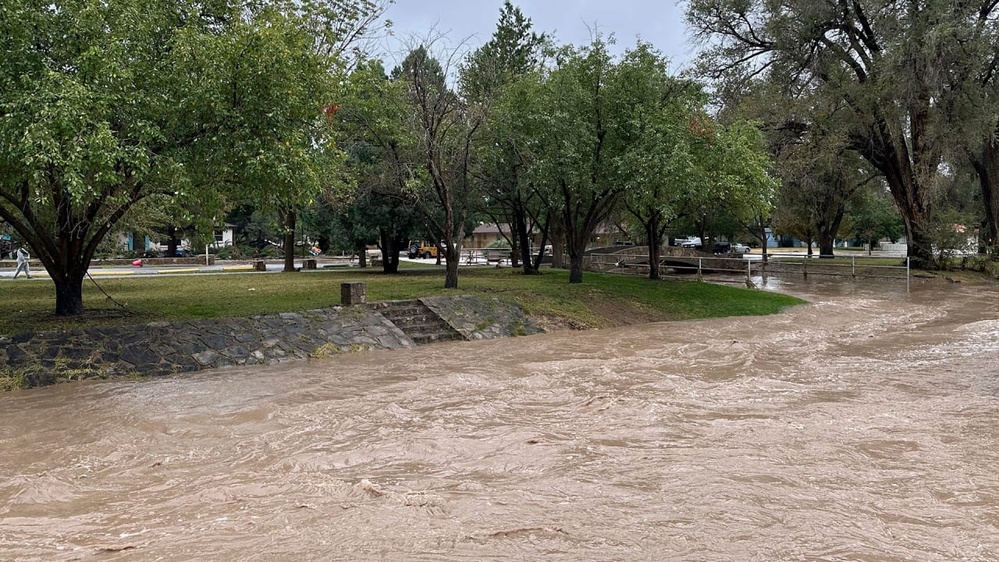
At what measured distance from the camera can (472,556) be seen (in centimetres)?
426

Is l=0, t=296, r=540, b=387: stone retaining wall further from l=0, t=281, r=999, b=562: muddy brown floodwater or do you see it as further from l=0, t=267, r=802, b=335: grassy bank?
l=0, t=267, r=802, b=335: grassy bank

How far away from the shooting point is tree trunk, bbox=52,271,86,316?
1254cm

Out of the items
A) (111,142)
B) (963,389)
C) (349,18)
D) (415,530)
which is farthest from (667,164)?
(415,530)

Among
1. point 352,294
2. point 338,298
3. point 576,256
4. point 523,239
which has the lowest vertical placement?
point 338,298

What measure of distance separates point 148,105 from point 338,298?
661cm

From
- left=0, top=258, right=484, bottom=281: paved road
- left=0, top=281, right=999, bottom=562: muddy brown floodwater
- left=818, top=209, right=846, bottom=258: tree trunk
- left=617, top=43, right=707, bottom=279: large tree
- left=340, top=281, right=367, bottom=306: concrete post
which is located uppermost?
left=617, top=43, right=707, bottom=279: large tree

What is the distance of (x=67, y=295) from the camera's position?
12609 millimetres

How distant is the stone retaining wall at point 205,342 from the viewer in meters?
10.0

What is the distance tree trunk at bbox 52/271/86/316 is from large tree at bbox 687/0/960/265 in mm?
24207

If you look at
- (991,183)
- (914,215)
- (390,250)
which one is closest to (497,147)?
(390,250)

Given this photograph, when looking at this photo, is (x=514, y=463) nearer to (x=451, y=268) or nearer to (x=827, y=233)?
(x=451, y=268)

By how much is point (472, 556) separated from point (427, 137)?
1384 cm

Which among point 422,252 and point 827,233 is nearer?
point 827,233

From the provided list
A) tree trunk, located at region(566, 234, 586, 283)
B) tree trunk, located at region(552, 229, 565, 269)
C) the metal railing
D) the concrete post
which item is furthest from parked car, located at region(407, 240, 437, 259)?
the concrete post
